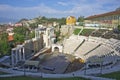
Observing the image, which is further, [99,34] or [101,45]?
[99,34]

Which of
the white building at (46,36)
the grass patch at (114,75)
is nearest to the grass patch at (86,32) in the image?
the white building at (46,36)

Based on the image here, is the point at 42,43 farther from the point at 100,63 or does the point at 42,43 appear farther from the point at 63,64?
the point at 100,63

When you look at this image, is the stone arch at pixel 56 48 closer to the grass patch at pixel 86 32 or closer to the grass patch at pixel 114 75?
the grass patch at pixel 86 32

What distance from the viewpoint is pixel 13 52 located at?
115 ft

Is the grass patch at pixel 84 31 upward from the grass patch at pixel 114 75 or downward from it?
upward

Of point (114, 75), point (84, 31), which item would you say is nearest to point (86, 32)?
point (84, 31)

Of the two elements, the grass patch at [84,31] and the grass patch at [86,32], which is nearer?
the grass patch at [86,32]

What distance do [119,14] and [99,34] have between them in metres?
9.67

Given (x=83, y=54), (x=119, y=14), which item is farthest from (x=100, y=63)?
(x=119, y=14)

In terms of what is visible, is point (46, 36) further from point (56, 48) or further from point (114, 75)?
point (114, 75)

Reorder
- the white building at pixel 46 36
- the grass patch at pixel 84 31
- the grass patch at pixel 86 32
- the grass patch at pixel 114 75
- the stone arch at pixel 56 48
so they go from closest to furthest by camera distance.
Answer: the grass patch at pixel 114 75 → the stone arch at pixel 56 48 → the white building at pixel 46 36 → the grass patch at pixel 86 32 → the grass patch at pixel 84 31

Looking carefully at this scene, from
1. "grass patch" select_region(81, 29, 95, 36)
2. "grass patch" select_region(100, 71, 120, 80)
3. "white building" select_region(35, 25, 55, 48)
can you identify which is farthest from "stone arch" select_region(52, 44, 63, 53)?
"grass patch" select_region(100, 71, 120, 80)

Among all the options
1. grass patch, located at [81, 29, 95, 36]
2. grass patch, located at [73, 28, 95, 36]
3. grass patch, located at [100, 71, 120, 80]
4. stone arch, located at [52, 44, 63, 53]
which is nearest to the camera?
grass patch, located at [100, 71, 120, 80]

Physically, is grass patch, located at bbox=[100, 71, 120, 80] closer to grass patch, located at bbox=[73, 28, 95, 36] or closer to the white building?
the white building
